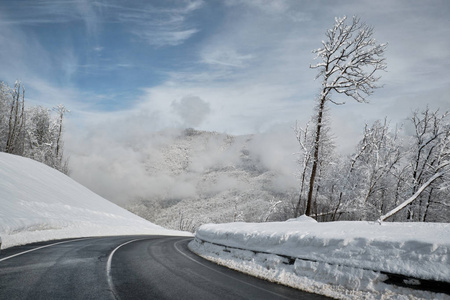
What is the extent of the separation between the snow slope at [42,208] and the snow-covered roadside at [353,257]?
12.5m

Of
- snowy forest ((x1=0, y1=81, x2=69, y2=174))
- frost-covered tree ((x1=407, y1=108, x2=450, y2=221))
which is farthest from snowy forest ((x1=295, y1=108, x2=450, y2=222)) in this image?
snowy forest ((x1=0, y1=81, x2=69, y2=174))

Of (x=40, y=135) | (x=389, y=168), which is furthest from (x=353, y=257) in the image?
(x=40, y=135)

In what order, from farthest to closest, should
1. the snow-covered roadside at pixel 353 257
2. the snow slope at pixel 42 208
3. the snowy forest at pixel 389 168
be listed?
the snowy forest at pixel 389 168
the snow slope at pixel 42 208
the snow-covered roadside at pixel 353 257

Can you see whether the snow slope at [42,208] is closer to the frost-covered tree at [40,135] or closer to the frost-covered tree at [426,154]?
the frost-covered tree at [40,135]

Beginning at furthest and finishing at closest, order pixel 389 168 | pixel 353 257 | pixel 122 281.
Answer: pixel 389 168 → pixel 122 281 → pixel 353 257

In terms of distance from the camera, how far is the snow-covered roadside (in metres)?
4.96

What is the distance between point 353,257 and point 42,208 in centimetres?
2729

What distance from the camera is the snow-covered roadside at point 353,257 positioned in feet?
16.3

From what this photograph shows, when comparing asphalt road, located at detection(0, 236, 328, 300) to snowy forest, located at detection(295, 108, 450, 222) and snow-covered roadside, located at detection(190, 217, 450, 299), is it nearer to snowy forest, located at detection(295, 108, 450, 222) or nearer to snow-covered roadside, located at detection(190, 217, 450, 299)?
snow-covered roadside, located at detection(190, 217, 450, 299)

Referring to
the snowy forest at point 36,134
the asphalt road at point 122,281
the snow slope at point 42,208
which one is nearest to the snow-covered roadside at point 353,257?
the asphalt road at point 122,281

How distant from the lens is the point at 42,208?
81.5ft

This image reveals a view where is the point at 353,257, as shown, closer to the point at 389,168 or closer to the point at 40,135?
the point at 389,168

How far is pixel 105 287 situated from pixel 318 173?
24683 mm

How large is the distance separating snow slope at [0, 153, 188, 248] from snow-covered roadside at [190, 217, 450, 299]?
12.5 meters
